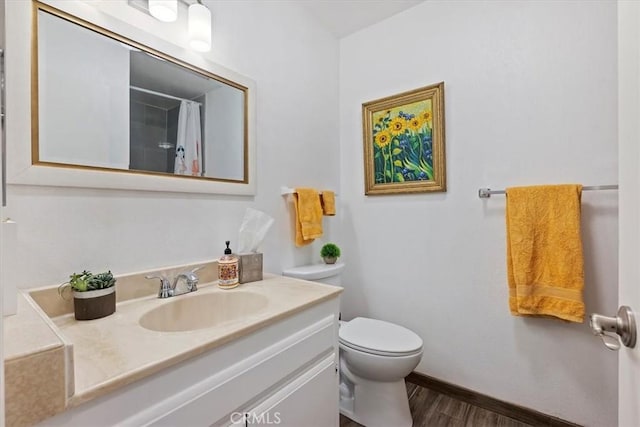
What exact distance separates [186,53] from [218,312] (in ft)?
3.54

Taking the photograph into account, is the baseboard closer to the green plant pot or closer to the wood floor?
the wood floor

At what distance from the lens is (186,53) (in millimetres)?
1244

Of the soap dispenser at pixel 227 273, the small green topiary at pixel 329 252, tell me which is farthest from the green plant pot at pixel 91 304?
the small green topiary at pixel 329 252

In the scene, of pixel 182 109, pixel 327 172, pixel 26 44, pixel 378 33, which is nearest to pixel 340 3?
pixel 378 33

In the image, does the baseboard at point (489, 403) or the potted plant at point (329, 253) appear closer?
the baseboard at point (489, 403)

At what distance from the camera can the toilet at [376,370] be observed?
136 cm

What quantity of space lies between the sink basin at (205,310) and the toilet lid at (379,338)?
58 cm

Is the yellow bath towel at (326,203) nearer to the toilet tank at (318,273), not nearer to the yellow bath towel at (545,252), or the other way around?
the toilet tank at (318,273)

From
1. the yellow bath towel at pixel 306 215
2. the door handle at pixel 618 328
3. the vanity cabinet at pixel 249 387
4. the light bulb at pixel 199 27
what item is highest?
the light bulb at pixel 199 27

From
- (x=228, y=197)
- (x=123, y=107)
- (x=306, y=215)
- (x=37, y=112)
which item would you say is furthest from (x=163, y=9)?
(x=306, y=215)

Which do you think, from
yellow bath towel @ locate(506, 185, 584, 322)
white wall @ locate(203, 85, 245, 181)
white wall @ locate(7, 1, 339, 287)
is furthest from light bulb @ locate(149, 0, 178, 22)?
yellow bath towel @ locate(506, 185, 584, 322)

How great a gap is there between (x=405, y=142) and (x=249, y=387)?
62.0 inches

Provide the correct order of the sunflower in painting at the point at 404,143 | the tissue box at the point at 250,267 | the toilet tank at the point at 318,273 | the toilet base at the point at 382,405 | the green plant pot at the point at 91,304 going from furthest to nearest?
the sunflower in painting at the point at 404,143 < the toilet tank at the point at 318,273 < the toilet base at the point at 382,405 < the tissue box at the point at 250,267 < the green plant pot at the point at 91,304

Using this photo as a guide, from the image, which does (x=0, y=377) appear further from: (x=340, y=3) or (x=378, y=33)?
(x=378, y=33)
